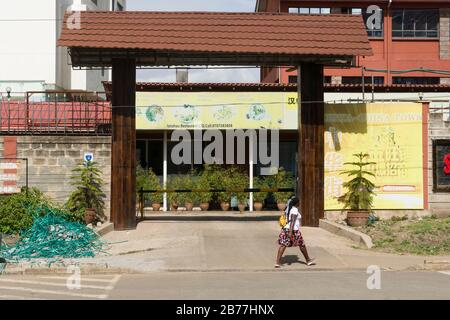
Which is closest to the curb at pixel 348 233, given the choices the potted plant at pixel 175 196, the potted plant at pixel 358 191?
the potted plant at pixel 358 191

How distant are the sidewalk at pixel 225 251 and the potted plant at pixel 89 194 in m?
1.94

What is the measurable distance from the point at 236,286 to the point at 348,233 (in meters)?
7.76

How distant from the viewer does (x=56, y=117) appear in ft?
83.4

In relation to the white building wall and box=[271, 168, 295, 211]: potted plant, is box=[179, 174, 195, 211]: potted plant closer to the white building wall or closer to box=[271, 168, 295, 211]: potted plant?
box=[271, 168, 295, 211]: potted plant

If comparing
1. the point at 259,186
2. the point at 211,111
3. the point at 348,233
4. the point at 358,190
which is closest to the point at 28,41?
the point at 211,111

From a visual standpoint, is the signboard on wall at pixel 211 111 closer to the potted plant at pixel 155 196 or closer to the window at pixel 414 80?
the potted plant at pixel 155 196

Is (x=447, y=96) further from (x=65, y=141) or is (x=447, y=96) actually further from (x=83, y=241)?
Result: (x=83, y=241)

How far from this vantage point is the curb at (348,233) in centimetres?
1817

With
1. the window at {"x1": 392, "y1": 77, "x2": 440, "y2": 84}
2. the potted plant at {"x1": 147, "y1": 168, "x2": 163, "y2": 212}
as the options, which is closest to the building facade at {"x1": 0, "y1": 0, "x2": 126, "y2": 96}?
the potted plant at {"x1": 147, "y1": 168, "x2": 163, "y2": 212}

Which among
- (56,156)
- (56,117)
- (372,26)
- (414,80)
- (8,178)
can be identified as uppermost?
(372,26)

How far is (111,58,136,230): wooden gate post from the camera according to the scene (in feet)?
69.5

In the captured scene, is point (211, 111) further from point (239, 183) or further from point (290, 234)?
point (290, 234)
